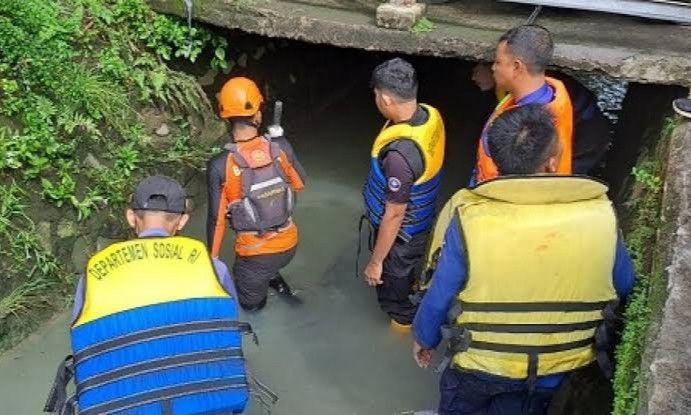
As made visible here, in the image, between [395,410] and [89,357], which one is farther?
[395,410]

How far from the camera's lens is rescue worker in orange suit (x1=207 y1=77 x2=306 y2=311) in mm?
4691

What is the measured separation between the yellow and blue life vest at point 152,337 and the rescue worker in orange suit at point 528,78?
72.5 inches

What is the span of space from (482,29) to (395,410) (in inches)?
111

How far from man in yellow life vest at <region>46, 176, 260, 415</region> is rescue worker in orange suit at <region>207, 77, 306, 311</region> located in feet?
4.83

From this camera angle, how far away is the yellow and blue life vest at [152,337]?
311 centimetres

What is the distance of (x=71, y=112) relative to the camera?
5.49 metres

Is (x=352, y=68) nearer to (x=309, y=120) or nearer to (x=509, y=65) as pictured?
(x=309, y=120)

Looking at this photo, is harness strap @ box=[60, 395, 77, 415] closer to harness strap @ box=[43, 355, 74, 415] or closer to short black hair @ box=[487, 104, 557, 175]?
harness strap @ box=[43, 355, 74, 415]

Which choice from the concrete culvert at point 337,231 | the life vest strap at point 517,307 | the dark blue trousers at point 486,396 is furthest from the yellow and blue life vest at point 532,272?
the concrete culvert at point 337,231

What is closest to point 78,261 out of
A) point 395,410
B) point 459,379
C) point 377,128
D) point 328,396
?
point 328,396

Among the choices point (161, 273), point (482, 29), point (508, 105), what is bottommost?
point (161, 273)

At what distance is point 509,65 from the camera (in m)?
4.47

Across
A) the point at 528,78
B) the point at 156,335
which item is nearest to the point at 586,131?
the point at 528,78

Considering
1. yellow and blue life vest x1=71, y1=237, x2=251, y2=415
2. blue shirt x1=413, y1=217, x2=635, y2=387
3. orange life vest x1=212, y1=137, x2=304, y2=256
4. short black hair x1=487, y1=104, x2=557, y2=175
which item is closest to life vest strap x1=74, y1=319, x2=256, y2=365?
yellow and blue life vest x1=71, y1=237, x2=251, y2=415
